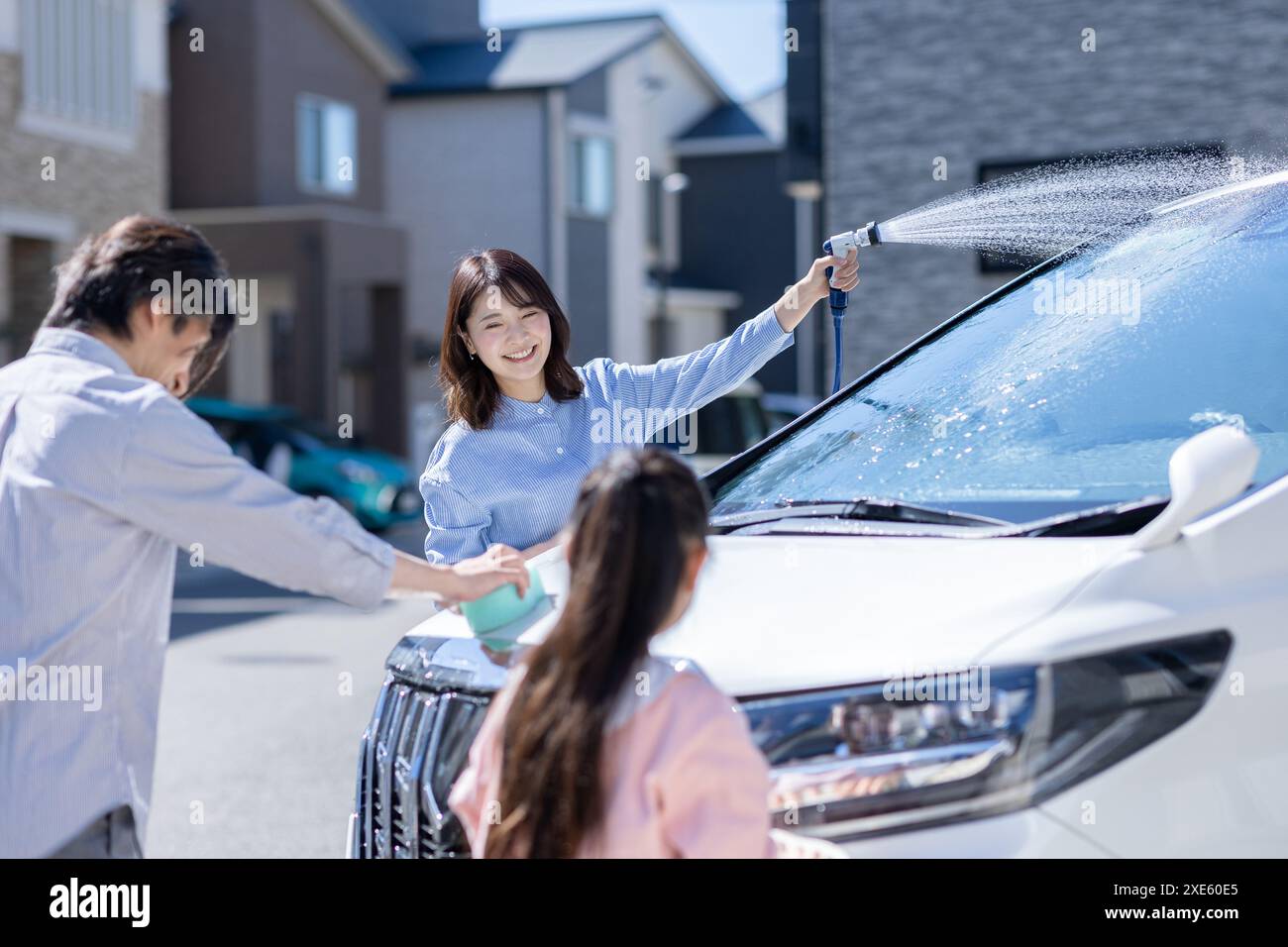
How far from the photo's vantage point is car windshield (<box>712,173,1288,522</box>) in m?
2.80

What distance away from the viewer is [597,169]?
31.6 metres

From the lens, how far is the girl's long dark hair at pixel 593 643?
204 centimetres

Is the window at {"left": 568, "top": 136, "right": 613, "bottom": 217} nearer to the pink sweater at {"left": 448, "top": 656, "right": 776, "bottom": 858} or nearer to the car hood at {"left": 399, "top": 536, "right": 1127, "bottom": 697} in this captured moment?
the car hood at {"left": 399, "top": 536, "right": 1127, "bottom": 697}

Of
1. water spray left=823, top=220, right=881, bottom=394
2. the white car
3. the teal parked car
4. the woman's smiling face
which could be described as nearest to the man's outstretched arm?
the white car

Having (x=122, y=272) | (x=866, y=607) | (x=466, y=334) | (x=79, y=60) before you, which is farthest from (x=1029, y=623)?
(x=79, y=60)

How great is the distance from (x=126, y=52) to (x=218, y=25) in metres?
5.62

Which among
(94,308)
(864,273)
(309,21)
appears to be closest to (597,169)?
(309,21)

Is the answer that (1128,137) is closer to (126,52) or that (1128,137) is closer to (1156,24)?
(1156,24)

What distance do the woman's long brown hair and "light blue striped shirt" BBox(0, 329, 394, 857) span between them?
3.39ft

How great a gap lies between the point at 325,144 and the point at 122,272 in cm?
2607

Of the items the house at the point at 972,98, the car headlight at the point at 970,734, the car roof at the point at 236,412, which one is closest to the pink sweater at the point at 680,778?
the car headlight at the point at 970,734

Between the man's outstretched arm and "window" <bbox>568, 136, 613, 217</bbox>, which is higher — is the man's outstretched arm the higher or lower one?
the lower one

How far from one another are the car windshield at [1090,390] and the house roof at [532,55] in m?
27.2

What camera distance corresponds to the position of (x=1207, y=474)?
2.21 meters
